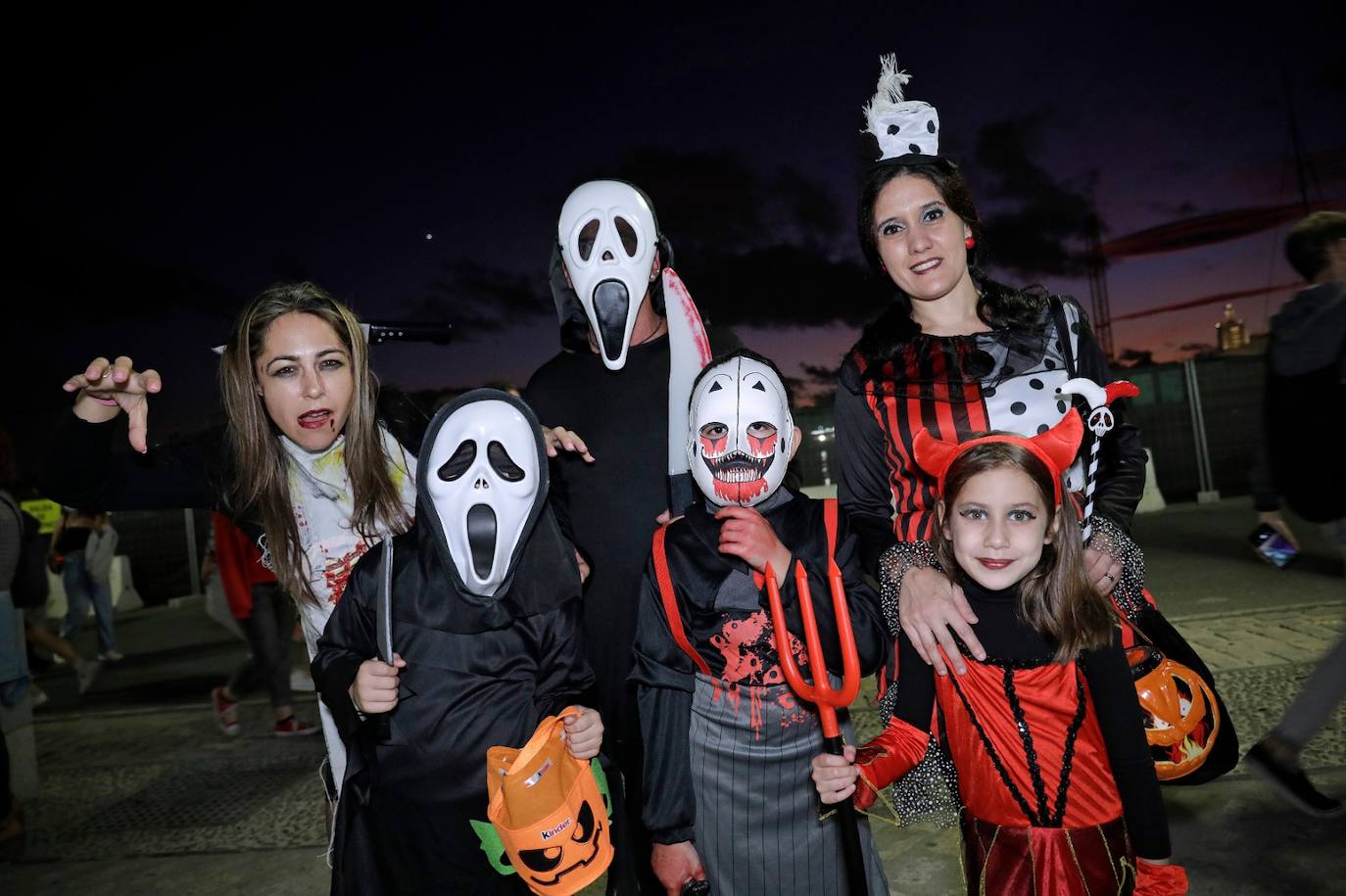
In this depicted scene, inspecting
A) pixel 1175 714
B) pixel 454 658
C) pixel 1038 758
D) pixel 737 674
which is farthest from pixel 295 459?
pixel 1175 714

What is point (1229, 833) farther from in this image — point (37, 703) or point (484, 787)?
point (37, 703)

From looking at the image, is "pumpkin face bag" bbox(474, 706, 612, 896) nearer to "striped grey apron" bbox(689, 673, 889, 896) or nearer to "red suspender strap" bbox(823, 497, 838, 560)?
"striped grey apron" bbox(689, 673, 889, 896)

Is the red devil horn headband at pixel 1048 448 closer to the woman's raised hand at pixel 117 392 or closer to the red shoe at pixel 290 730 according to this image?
the woman's raised hand at pixel 117 392

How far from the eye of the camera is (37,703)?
647 centimetres

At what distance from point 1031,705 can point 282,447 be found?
6.43ft

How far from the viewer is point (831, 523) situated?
6.55ft

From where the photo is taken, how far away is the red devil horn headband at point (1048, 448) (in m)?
1.73

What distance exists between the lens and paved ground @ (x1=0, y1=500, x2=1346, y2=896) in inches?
110

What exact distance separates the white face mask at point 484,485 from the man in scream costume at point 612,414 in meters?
0.32

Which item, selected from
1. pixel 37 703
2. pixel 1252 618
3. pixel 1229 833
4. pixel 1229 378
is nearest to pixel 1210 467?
pixel 1229 378

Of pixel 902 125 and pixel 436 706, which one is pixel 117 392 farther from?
pixel 902 125

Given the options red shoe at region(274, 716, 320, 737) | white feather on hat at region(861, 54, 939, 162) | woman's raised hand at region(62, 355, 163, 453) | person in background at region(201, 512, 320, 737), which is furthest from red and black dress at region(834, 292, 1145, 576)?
red shoe at region(274, 716, 320, 737)

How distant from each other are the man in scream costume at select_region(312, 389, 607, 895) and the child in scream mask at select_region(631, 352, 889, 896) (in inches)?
7.8

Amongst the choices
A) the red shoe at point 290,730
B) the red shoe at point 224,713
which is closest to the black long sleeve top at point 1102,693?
the red shoe at point 290,730
